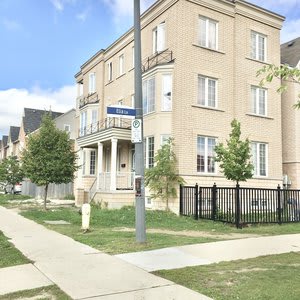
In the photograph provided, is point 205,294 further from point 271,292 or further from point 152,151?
point 152,151

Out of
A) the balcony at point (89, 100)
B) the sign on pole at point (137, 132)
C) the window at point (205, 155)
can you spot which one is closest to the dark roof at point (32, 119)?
the balcony at point (89, 100)

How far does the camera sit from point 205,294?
587 cm

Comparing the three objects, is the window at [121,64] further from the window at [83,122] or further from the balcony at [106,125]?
the window at [83,122]

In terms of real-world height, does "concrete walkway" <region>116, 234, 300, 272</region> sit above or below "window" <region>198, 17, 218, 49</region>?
below

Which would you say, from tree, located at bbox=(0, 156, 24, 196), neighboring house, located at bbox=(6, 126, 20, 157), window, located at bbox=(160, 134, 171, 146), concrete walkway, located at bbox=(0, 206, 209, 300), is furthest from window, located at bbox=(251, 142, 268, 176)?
neighboring house, located at bbox=(6, 126, 20, 157)

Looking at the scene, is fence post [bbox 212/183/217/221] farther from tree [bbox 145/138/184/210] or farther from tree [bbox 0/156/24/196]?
tree [bbox 0/156/24/196]

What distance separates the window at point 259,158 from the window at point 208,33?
18.5 ft

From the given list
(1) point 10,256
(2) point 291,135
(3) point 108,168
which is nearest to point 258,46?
(2) point 291,135

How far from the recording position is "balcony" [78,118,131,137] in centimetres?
2352

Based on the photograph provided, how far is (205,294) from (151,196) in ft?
42.4

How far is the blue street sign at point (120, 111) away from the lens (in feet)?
33.8

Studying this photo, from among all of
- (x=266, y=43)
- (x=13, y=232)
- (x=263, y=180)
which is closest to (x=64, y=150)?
(x=13, y=232)

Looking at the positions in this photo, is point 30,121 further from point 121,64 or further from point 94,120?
point 121,64

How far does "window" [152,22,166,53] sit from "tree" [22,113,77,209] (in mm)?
6630
